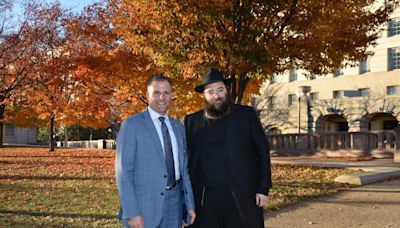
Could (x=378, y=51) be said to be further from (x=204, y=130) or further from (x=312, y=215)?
(x=204, y=130)

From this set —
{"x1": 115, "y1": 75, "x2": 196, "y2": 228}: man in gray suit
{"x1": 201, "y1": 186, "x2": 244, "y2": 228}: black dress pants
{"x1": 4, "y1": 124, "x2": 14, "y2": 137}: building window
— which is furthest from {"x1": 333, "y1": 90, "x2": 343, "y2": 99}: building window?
{"x1": 4, "y1": 124, "x2": 14, "y2": 137}: building window

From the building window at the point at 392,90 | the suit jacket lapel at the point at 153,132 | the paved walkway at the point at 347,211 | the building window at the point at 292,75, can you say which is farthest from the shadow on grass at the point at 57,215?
the building window at the point at 292,75

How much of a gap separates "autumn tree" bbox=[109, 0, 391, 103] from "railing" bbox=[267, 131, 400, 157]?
895cm

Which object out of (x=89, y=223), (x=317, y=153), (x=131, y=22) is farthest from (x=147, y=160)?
(x=317, y=153)

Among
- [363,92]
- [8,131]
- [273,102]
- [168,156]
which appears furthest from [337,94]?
[8,131]

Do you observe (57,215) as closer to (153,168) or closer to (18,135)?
(153,168)

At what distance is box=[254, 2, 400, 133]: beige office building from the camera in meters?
37.9

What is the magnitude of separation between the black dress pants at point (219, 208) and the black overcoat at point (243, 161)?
0.06m

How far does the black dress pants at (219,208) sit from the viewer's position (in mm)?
4055

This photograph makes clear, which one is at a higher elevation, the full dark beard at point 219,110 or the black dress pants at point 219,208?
the full dark beard at point 219,110

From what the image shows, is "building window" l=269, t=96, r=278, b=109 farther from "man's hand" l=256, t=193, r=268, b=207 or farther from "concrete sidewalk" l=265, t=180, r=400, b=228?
"man's hand" l=256, t=193, r=268, b=207

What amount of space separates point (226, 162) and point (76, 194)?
642 cm

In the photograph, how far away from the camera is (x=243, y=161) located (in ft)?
13.4

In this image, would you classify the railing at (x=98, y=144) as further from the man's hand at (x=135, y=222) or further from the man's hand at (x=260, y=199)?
the man's hand at (x=135, y=222)
